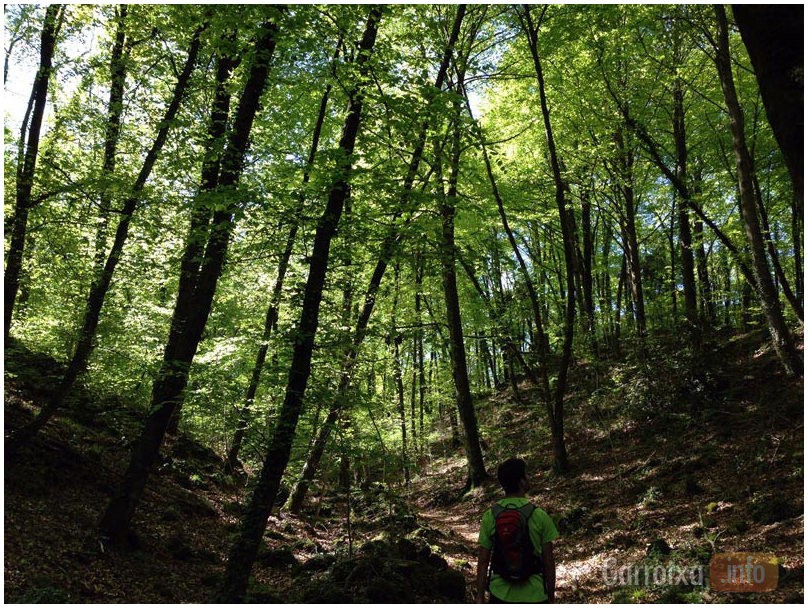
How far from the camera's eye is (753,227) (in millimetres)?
8820

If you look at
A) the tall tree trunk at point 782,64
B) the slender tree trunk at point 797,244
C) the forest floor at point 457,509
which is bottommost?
the forest floor at point 457,509

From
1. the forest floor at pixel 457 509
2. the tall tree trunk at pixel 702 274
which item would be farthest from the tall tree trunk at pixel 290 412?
the tall tree trunk at pixel 702 274

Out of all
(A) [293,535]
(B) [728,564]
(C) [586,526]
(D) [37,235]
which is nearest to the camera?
(B) [728,564]

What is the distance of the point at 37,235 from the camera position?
892 centimetres

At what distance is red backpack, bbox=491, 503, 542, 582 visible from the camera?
3.62m

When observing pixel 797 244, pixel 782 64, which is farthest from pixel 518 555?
pixel 797 244

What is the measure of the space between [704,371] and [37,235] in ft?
48.8

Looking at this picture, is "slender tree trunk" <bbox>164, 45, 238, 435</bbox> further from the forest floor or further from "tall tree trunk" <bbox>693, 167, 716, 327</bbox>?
"tall tree trunk" <bbox>693, 167, 716, 327</bbox>

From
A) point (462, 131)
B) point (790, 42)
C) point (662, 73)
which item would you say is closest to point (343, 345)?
point (462, 131)

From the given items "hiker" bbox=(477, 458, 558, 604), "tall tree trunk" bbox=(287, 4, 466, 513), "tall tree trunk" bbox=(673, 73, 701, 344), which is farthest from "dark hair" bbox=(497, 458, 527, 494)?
"tall tree trunk" bbox=(673, 73, 701, 344)

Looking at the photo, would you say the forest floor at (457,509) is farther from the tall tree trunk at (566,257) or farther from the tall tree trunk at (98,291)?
the tall tree trunk at (566,257)

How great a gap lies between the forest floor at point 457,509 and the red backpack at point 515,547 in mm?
3480

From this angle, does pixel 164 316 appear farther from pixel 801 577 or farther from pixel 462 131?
pixel 801 577

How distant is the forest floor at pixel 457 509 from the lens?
21.8ft
